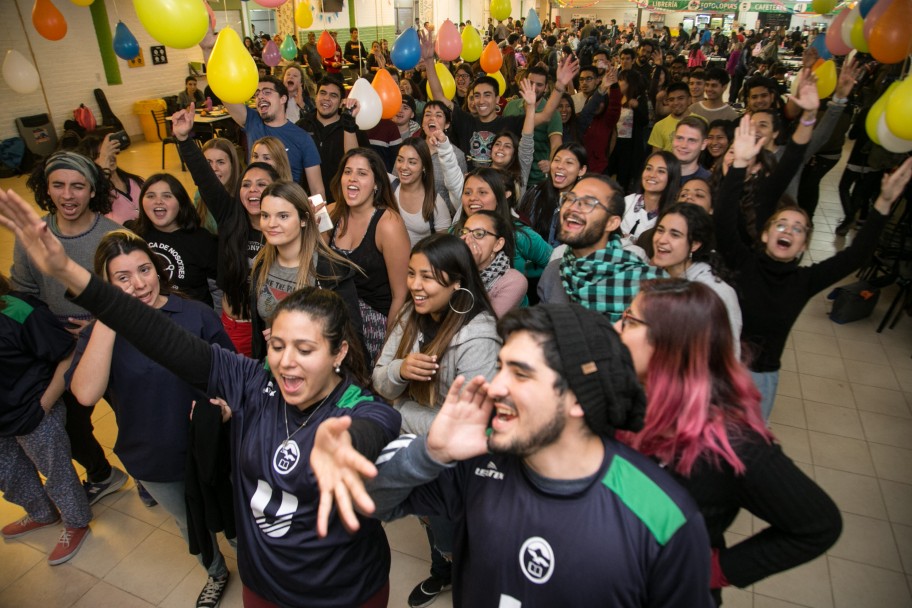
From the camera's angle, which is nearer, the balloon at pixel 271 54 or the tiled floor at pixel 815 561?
the tiled floor at pixel 815 561

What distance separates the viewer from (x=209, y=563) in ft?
7.22

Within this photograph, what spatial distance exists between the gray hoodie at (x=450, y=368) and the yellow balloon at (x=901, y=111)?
8.80 feet

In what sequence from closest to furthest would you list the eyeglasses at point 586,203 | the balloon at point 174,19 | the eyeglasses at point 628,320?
the eyeglasses at point 628,320, the eyeglasses at point 586,203, the balloon at point 174,19

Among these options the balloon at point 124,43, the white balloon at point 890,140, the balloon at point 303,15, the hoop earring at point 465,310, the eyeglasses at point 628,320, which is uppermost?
the balloon at point 303,15

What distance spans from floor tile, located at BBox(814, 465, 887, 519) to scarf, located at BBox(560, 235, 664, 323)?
161 cm

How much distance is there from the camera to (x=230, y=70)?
3.50m

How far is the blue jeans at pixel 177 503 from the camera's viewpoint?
7.07 ft

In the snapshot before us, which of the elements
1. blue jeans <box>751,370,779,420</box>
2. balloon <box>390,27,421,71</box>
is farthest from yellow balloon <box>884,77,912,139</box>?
balloon <box>390,27,421,71</box>

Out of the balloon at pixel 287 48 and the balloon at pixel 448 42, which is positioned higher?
the balloon at pixel 287 48

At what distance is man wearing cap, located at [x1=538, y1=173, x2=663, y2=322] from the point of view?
217 cm

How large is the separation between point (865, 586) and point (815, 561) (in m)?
0.19

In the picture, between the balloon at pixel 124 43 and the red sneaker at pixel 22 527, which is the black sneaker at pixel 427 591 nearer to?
the red sneaker at pixel 22 527

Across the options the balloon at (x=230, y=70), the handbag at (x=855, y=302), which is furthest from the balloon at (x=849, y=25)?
the balloon at (x=230, y=70)

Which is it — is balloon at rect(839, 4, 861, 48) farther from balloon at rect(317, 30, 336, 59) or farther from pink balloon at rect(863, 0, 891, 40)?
balloon at rect(317, 30, 336, 59)
